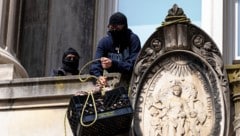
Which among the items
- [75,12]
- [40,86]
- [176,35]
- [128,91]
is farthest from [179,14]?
[75,12]

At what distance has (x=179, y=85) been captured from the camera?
49.0 ft

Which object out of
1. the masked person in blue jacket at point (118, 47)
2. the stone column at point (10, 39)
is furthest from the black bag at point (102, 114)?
the stone column at point (10, 39)

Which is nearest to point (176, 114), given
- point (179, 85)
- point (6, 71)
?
point (179, 85)

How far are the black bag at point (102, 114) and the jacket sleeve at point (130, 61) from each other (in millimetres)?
468

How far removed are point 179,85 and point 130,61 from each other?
2.56 ft

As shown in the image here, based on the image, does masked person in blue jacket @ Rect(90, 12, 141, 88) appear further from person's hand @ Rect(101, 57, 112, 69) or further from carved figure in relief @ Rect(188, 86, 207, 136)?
carved figure in relief @ Rect(188, 86, 207, 136)

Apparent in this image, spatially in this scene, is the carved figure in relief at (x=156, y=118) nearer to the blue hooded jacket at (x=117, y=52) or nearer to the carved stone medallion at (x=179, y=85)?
the carved stone medallion at (x=179, y=85)

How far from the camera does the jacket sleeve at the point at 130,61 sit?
15133 mm

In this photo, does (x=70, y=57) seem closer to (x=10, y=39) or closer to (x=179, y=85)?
(x=10, y=39)

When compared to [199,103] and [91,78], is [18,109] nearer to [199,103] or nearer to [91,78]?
[91,78]

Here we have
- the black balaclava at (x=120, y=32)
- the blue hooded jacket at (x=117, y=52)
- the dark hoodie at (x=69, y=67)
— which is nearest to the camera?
the blue hooded jacket at (x=117, y=52)

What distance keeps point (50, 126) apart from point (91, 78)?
2.89 ft

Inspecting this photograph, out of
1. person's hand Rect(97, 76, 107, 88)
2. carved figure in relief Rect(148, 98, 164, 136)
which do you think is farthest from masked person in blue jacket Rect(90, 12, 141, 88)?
carved figure in relief Rect(148, 98, 164, 136)

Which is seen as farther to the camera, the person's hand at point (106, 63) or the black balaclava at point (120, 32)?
the black balaclava at point (120, 32)
